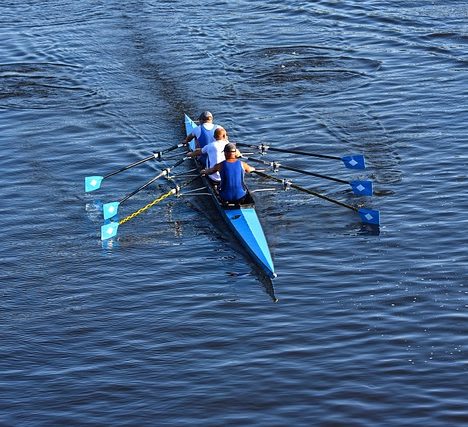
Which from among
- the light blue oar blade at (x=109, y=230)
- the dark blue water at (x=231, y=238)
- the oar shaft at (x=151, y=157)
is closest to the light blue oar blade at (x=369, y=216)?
the dark blue water at (x=231, y=238)

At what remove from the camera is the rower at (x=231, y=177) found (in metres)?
25.0

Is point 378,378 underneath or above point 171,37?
underneath

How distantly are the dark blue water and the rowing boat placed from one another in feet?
1.31

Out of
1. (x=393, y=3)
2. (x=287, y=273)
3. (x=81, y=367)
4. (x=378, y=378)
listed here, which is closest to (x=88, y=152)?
(x=287, y=273)

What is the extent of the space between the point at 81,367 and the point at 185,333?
86.8 inches

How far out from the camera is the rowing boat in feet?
75.5

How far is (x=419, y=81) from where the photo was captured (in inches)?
1393

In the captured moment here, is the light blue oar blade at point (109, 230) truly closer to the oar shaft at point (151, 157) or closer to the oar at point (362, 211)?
the oar shaft at point (151, 157)

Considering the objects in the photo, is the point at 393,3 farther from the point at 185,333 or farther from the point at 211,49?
the point at 185,333

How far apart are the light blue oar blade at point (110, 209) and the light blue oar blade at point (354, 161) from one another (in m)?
5.88

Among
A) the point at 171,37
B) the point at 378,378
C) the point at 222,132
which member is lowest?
the point at 378,378

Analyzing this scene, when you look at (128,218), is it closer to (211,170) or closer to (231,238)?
(211,170)

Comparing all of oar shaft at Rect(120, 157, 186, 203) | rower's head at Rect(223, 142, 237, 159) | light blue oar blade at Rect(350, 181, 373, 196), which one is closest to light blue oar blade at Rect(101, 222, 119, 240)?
oar shaft at Rect(120, 157, 186, 203)

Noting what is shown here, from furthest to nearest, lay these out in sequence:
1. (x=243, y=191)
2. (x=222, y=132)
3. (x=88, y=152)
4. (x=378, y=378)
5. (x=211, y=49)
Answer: (x=211, y=49) < (x=88, y=152) < (x=222, y=132) < (x=243, y=191) < (x=378, y=378)
